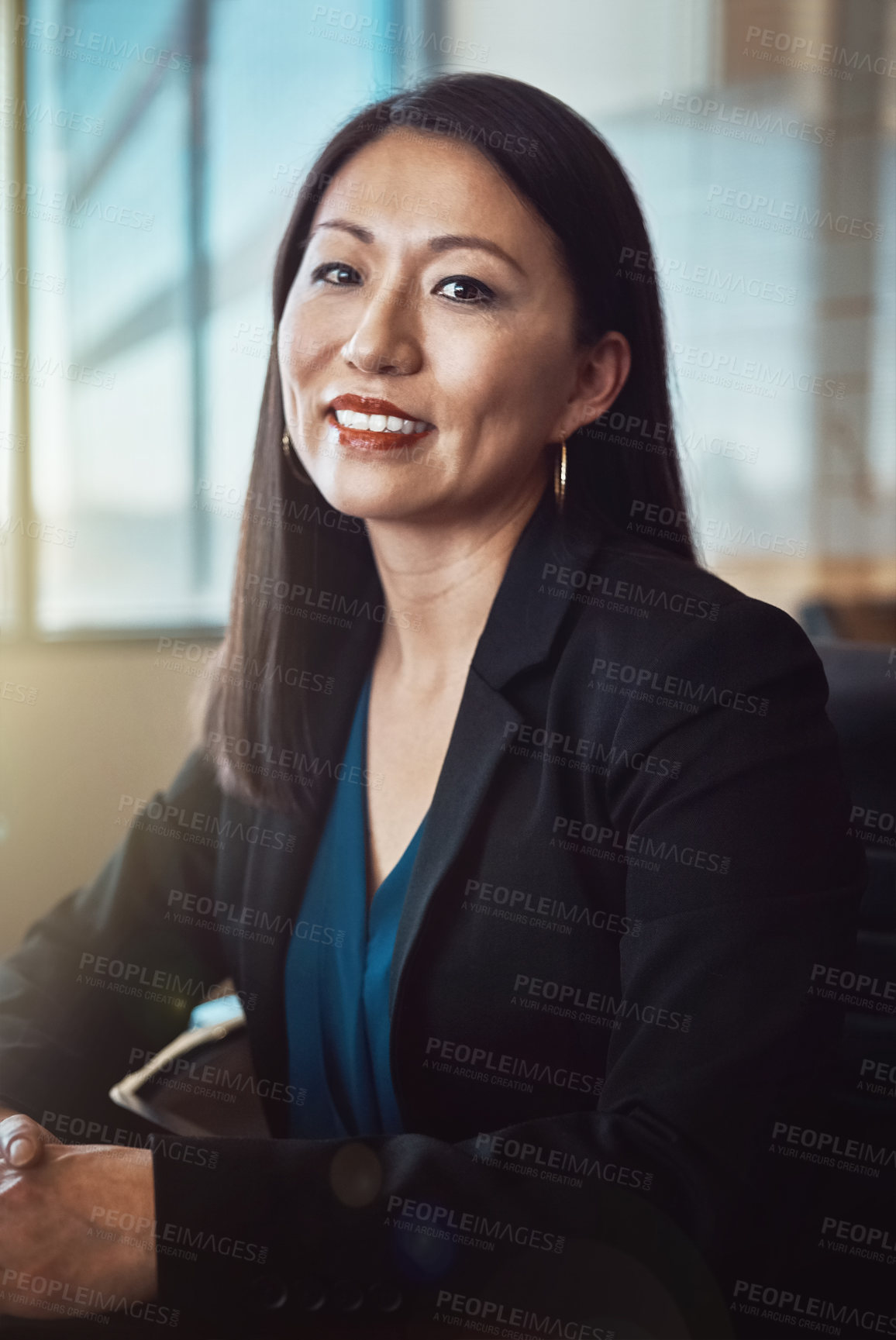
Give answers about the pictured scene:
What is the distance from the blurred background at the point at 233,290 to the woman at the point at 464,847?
1.34m

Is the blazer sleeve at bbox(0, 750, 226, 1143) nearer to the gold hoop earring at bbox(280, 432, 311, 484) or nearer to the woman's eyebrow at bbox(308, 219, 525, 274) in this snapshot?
the gold hoop earring at bbox(280, 432, 311, 484)

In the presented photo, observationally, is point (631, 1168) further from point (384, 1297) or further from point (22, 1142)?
point (22, 1142)

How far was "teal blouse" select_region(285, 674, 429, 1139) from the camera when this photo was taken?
1.20m

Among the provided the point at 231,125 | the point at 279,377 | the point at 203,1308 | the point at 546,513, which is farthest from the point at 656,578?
the point at 231,125

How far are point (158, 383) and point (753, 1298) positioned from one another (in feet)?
9.23

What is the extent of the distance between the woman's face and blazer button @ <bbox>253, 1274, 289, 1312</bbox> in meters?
0.71

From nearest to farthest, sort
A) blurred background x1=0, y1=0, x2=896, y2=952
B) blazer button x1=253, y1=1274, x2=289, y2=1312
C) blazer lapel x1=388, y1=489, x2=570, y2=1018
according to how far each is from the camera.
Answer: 1. blazer button x1=253, y1=1274, x2=289, y2=1312
2. blazer lapel x1=388, y1=489, x2=570, y2=1018
3. blurred background x1=0, y1=0, x2=896, y2=952

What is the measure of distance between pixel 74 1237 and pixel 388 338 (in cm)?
83

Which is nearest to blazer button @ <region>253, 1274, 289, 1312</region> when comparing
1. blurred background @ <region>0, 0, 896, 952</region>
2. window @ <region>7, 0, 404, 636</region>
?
blurred background @ <region>0, 0, 896, 952</region>

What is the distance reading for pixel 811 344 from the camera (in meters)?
4.23

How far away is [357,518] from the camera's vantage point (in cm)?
141

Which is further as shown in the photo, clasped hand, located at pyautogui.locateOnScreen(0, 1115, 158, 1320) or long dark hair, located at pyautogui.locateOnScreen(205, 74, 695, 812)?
long dark hair, located at pyautogui.locateOnScreen(205, 74, 695, 812)

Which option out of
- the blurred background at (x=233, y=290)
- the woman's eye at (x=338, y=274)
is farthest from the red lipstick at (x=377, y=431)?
the blurred background at (x=233, y=290)

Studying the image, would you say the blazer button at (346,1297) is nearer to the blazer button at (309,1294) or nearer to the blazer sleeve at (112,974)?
the blazer button at (309,1294)
